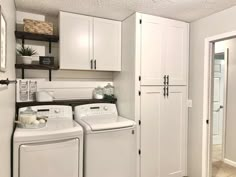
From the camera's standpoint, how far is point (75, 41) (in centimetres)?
242

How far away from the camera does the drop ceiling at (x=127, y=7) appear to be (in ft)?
6.84

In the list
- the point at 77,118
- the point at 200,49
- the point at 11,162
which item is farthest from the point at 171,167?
the point at 11,162

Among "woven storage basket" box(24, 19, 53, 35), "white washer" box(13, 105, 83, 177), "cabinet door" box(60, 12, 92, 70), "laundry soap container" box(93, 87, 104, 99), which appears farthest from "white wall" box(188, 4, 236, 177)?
"woven storage basket" box(24, 19, 53, 35)

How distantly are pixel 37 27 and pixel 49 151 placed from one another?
148cm

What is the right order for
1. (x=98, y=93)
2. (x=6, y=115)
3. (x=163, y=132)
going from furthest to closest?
(x=98, y=93)
(x=163, y=132)
(x=6, y=115)

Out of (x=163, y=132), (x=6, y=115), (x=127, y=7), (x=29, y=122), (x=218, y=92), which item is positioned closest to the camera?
(x=6, y=115)

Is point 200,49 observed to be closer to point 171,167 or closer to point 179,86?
point 179,86

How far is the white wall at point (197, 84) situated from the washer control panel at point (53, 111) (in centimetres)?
173

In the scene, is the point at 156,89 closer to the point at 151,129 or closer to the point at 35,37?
the point at 151,129

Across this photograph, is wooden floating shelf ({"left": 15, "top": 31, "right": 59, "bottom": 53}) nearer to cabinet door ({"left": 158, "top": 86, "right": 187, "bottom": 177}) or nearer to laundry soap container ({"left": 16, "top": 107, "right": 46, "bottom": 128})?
laundry soap container ({"left": 16, "top": 107, "right": 46, "bottom": 128})

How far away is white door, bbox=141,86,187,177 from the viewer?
8.01 ft

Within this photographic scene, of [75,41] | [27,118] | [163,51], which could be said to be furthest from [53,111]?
[163,51]

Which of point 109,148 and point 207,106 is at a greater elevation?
point 207,106

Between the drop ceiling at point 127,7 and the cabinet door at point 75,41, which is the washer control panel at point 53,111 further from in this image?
the drop ceiling at point 127,7
